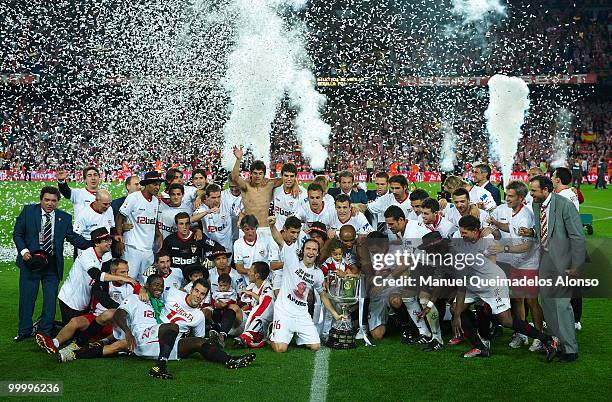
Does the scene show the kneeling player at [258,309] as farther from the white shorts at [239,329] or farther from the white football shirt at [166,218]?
the white football shirt at [166,218]

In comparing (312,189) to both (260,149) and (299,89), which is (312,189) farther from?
(299,89)

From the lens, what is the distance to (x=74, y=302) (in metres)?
8.65

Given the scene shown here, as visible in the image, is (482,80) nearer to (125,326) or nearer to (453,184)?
(453,184)

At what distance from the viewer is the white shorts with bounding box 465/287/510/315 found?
321 inches

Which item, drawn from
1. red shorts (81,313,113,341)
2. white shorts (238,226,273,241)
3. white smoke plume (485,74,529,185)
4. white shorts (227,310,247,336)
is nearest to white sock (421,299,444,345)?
white shorts (227,310,247,336)

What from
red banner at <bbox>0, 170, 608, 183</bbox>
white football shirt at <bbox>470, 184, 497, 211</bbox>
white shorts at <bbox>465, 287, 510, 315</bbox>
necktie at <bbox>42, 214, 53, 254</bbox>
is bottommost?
white shorts at <bbox>465, 287, 510, 315</bbox>

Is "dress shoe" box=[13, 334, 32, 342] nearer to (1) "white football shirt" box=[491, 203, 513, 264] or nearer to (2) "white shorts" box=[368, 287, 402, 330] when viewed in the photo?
(2) "white shorts" box=[368, 287, 402, 330]

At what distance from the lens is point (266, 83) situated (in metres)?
37.6

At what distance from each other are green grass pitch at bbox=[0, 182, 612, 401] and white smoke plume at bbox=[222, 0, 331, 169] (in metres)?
25.4

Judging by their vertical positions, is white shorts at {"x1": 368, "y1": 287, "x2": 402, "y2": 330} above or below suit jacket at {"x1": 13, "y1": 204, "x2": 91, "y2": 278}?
below

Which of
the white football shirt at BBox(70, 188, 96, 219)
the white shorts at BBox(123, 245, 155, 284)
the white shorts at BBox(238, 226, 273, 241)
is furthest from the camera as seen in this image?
the white football shirt at BBox(70, 188, 96, 219)

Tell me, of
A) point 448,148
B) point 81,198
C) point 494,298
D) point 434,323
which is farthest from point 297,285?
point 448,148

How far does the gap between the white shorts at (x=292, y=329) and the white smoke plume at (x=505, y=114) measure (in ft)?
96.1

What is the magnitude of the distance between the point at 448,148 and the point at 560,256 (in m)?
35.5
